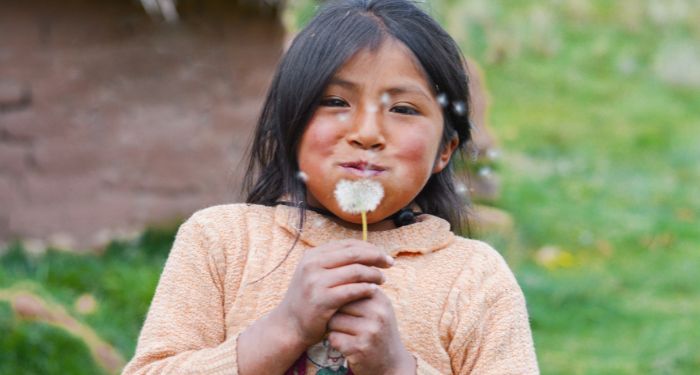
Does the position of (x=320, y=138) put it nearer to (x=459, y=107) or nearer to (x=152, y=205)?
(x=459, y=107)

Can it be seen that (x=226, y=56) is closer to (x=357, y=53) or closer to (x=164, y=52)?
(x=164, y=52)

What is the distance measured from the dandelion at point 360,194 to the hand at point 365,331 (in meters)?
0.18

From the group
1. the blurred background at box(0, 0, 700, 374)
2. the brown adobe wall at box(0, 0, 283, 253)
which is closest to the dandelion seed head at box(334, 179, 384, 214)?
the blurred background at box(0, 0, 700, 374)

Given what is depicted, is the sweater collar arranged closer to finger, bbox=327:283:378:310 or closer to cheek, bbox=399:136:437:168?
cheek, bbox=399:136:437:168

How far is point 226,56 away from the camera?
6.56 metres

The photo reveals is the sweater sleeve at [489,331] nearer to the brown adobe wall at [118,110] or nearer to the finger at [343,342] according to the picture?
the finger at [343,342]

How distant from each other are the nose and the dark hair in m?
0.10

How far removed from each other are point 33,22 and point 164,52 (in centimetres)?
67

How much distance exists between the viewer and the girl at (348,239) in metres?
2.11

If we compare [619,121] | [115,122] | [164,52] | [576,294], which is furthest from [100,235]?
[619,121]

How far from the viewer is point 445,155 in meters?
2.40

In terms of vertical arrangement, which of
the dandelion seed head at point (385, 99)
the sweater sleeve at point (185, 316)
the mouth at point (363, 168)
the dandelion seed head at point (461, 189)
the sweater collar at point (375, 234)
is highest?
the dandelion seed head at point (461, 189)

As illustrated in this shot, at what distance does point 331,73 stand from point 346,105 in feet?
0.20

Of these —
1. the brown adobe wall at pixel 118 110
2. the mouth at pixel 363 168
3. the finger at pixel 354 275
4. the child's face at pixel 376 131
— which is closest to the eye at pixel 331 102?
the child's face at pixel 376 131
